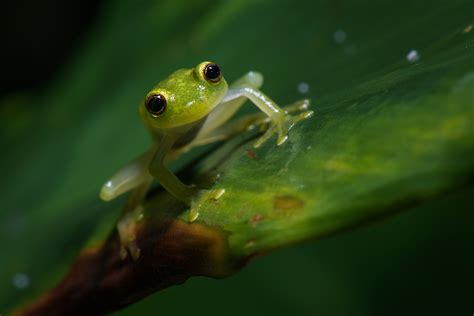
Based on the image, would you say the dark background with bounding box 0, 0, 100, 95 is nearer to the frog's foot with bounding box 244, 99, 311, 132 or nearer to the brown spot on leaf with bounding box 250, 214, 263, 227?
the frog's foot with bounding box 244, 99, 311, 132

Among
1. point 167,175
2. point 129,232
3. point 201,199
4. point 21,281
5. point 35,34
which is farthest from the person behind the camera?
point 35,34

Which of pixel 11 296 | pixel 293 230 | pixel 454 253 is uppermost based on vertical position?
pixel 293 230

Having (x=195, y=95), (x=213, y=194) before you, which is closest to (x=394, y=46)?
(x=195, y=95)

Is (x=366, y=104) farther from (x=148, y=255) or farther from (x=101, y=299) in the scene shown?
(x=101, y=299)

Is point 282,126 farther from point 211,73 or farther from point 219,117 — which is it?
point 219,117

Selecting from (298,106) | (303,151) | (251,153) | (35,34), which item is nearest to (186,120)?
(298,106)

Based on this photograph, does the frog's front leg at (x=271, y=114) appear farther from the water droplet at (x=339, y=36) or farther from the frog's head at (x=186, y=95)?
the water droplet at (x=339, y=36)
